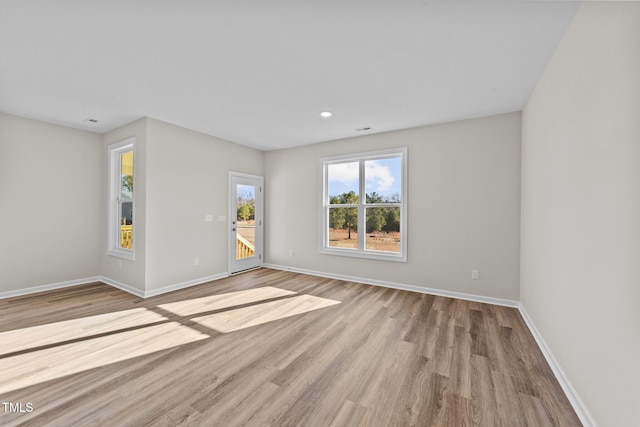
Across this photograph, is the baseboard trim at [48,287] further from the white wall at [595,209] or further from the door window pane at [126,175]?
the white wall at [595,209]

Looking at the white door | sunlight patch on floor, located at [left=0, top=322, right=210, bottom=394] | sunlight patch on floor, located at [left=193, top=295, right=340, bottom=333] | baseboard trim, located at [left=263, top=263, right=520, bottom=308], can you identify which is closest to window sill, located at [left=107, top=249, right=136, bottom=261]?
the white door

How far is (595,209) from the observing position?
1.51 m

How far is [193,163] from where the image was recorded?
14.4ft

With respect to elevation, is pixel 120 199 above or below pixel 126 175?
below

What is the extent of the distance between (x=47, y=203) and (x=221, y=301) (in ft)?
10.7

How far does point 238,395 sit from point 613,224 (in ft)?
8.00

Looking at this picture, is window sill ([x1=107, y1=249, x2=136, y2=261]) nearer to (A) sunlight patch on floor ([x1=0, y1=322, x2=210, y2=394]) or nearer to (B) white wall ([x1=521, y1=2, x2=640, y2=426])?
(A) sunlight patch on floor ([x1=0, y1=322, x2=210, y2=394])

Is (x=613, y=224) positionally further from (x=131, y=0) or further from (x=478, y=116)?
(x=131, y=0)

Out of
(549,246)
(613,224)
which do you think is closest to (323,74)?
(613,224)

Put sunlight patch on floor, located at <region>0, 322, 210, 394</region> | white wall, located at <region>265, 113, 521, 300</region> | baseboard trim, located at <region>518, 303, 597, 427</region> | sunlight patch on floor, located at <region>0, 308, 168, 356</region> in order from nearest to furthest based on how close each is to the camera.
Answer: baseboard trim, located at <region>518, 303, 597, 427</region>
sunlight patch on floor, located at <region>0, 322, 210, 394</region>
sunlight patch on floor, located at <region>0, 308, 168, 356</region>
white wall, located at <region>265, 113, 521, 300</region>

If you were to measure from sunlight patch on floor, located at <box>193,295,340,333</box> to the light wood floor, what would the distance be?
3 cm

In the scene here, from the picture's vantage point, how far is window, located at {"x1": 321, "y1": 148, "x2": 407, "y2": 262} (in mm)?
4391

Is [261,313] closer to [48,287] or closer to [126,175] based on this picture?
[126,175]

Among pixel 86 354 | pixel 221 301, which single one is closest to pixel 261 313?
pixel 221 301
